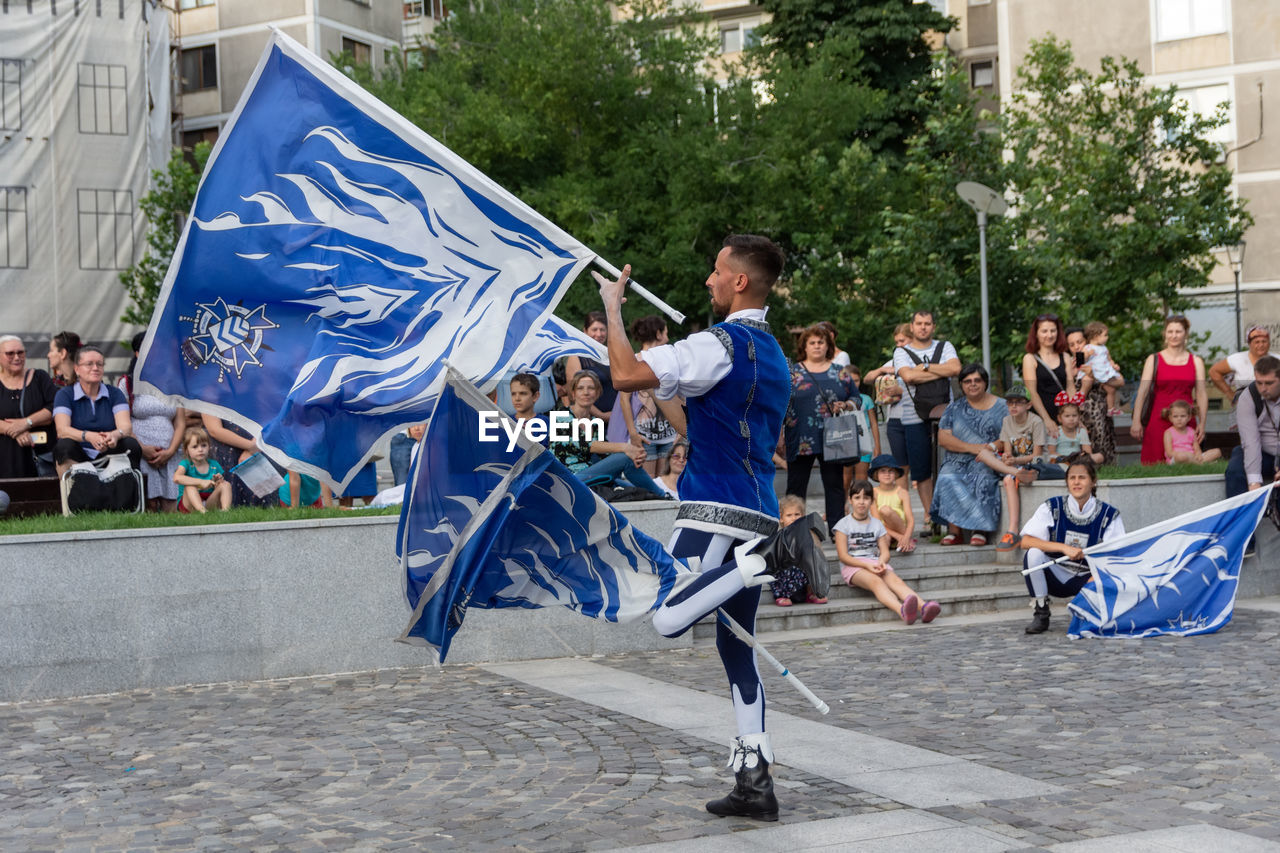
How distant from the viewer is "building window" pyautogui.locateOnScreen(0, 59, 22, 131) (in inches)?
1303

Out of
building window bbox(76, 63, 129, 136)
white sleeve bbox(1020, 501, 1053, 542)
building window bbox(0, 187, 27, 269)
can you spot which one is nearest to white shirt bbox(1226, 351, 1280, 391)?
white sleeve bbox(1020, 501, 1053, 542)

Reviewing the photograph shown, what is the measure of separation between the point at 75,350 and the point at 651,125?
2195cm

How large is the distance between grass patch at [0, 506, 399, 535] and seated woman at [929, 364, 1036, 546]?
5433 millimetres

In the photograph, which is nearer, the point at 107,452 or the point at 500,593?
the point at 500,593

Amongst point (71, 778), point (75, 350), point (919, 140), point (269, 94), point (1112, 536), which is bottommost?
point (71, 778)

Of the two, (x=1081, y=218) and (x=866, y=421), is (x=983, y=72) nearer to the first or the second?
(x=1081, y=218)

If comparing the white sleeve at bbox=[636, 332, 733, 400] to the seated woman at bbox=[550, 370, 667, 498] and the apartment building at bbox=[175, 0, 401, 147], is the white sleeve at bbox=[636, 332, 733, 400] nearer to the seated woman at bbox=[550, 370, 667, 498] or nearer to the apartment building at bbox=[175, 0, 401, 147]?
the seated woman at bbox=[550, 370, 667, 498]

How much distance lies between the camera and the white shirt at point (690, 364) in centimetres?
586

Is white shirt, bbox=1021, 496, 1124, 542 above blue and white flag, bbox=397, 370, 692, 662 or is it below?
below

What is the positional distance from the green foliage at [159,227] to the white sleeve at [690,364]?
98.2 feet

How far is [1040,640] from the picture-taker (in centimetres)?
1112

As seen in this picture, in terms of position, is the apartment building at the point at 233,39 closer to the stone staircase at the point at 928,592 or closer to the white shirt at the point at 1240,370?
the white shirt at the point at 1240,370

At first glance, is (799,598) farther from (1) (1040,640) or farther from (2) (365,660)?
(2) (365,660)

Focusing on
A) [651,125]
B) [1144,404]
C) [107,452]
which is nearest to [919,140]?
[651,125]
